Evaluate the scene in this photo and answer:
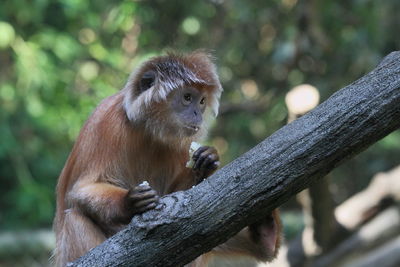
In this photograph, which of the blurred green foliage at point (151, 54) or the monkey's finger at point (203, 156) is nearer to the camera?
the monkey's finger at point (203, 156)

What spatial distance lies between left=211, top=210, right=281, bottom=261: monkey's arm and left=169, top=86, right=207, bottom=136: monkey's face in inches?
25.1

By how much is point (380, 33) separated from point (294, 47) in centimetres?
159

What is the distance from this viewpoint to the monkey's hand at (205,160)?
10.8ft

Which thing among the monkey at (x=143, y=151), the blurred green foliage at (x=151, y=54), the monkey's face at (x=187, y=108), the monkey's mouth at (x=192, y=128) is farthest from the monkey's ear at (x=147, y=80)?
the blurred green foliage at (x=151, y=54)

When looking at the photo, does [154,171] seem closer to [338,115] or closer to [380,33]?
[338,115]

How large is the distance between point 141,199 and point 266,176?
629 millimetres

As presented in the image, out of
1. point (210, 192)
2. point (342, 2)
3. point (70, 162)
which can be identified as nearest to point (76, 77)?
point (342, 2)

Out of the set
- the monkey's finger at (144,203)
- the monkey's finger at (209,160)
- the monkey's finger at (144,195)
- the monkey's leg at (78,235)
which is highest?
the monkey's leg at (78,235)

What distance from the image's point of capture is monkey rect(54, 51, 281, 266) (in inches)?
140

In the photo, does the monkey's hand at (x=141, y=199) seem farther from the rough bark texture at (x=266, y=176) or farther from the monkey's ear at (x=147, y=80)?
the monkey's ear at (x=147, y=80)

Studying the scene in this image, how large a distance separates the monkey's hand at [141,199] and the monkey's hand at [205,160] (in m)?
0.38

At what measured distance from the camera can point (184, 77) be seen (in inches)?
154

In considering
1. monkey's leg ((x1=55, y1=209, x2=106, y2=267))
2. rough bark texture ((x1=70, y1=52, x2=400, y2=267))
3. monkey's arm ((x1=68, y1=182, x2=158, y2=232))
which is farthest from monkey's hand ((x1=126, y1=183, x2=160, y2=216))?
monkey's leg ((x1=55, y1=209, x2=106, y2=267))

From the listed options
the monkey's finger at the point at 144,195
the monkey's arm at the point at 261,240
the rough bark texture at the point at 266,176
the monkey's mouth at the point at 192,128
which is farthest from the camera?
the monkey's mouth at the point at 192,128
